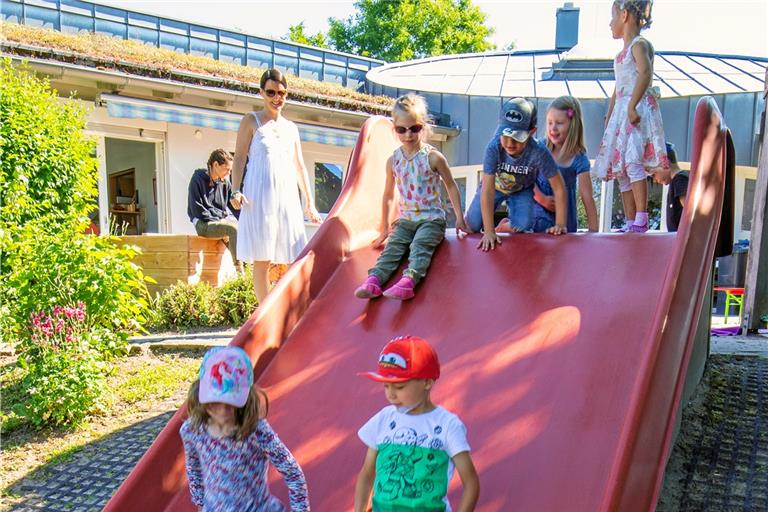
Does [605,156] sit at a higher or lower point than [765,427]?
higher

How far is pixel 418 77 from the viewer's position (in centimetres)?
1373

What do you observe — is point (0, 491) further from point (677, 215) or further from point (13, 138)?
point (677, 215)

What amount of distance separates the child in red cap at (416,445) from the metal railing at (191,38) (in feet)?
34.4

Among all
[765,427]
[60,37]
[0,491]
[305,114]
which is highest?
[60,37]

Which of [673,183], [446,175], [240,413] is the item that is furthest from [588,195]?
[240,413]

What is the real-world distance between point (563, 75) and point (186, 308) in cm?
1059

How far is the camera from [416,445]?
1704mm

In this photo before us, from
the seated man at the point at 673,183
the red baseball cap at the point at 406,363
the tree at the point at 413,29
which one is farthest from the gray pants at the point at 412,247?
the tree at the point at 413,29

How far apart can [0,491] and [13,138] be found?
377 cm

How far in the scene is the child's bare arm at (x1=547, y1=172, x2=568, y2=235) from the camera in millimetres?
3078

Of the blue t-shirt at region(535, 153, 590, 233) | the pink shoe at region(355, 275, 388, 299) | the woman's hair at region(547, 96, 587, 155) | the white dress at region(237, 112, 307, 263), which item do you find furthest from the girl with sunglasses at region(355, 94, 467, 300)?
the white dress at region(237, 112, 307, 263)

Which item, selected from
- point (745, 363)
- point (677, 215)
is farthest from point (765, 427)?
point (677, 215)

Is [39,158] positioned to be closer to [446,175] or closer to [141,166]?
[446,175]

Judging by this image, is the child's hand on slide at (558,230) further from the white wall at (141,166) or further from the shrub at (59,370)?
the white wall at (141,166)
